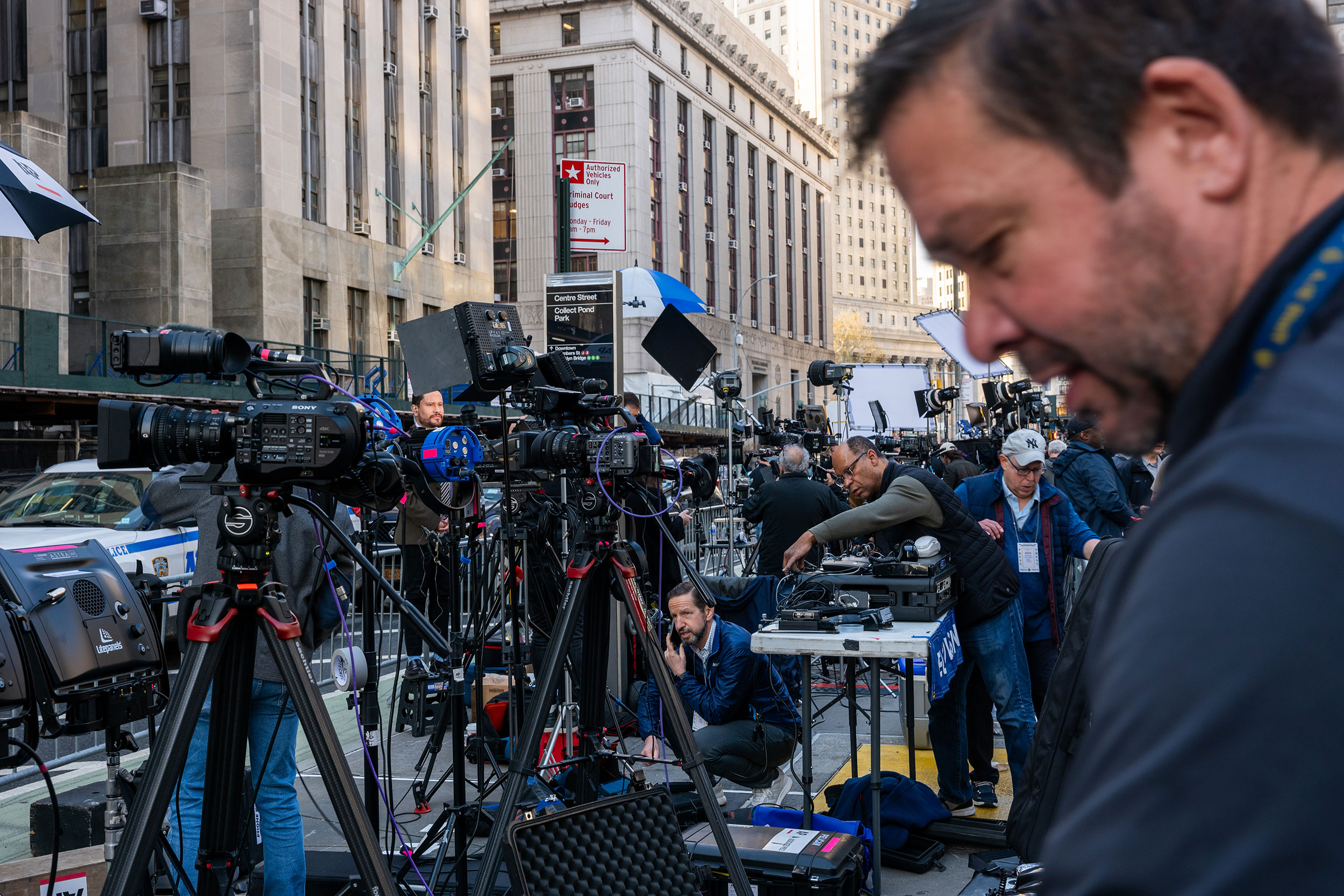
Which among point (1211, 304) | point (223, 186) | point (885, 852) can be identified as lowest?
point (885, 852)

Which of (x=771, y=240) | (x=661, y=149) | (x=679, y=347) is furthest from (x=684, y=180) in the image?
(x=679, y=347)

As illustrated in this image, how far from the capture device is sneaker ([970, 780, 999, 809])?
6.35m

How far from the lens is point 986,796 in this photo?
252 inches

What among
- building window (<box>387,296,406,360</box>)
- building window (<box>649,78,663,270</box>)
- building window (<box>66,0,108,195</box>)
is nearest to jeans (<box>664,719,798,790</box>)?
building window (<box>387,296,406,360</box>)

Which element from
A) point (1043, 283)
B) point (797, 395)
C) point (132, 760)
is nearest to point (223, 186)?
point (132, 760)

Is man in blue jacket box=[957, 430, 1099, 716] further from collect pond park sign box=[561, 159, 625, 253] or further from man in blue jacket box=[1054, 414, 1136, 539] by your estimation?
collect pond park sign box=[561, 159, 625, 253]

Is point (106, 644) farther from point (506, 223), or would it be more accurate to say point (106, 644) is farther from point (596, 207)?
point (506, 223)

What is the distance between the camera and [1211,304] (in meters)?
0.69

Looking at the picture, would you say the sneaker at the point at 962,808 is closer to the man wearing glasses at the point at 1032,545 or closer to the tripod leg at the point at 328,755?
the man wearing glasses at the point at 1032,545

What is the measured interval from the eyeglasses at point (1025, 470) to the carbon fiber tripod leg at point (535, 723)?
3.21 meters

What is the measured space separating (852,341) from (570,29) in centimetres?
4404

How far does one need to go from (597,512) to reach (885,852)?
95.0 inches

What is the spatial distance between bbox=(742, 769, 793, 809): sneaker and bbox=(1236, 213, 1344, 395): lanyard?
5.80m

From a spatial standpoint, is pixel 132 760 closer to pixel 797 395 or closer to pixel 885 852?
pixel 885 852
